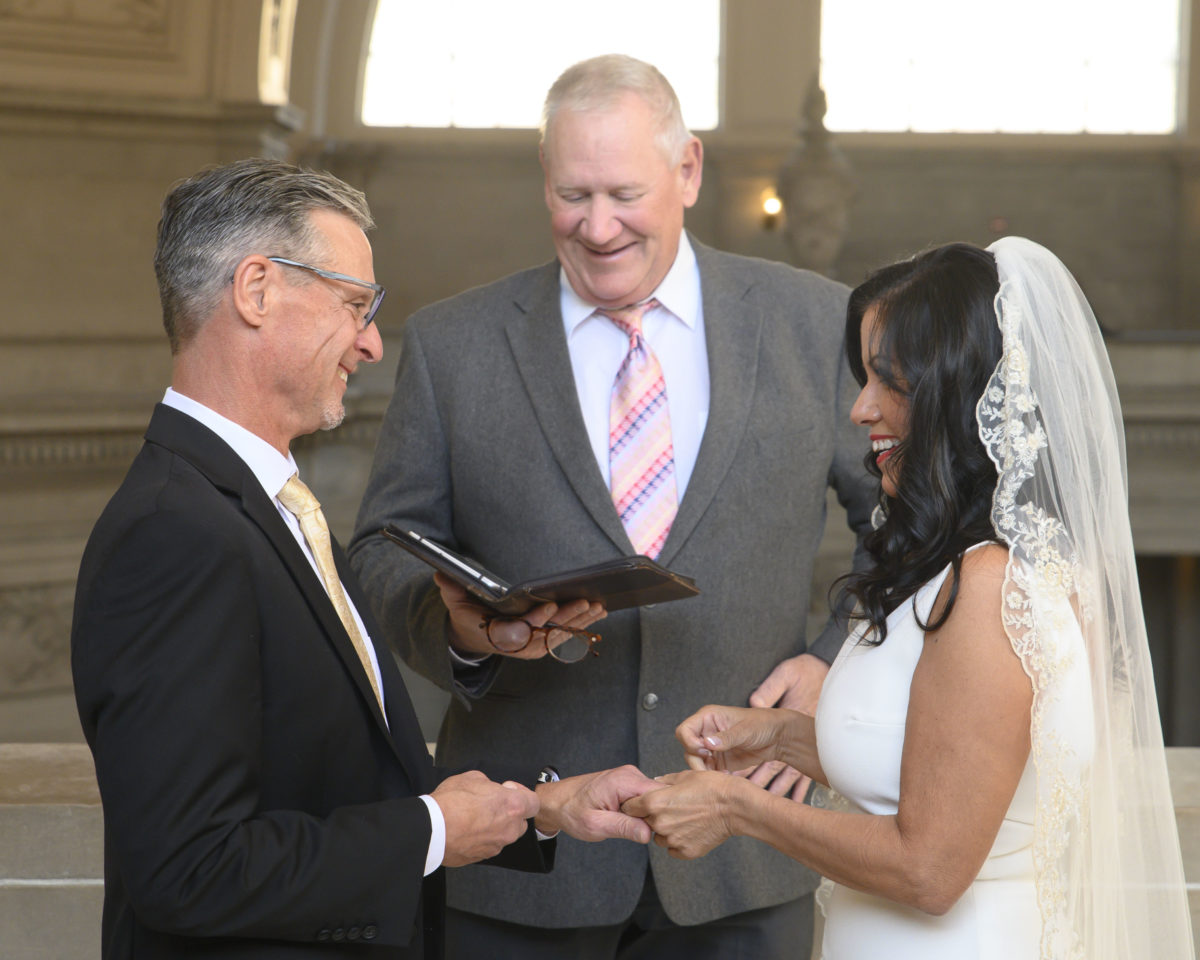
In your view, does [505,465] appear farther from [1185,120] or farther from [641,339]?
[1185,120]

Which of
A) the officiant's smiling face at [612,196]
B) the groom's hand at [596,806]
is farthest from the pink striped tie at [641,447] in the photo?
the groom's hand at [596,806]

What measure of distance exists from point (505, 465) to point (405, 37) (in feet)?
44.7

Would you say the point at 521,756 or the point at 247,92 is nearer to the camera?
the point at 521,756

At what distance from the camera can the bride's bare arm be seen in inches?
72.1

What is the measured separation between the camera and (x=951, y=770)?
1832 millimetres

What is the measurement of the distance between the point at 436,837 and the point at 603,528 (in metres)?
0.90

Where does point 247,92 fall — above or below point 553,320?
above

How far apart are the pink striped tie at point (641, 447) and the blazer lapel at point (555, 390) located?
0.06 meters

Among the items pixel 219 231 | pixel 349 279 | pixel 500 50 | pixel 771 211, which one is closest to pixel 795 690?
pixel 349 279

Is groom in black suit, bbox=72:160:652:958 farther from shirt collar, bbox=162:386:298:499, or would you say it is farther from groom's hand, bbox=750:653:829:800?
groom's hand, bbox=750:653:829:800

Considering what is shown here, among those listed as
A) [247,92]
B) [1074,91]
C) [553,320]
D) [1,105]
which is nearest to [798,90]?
[1074,91]

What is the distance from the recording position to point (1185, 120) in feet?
49.8

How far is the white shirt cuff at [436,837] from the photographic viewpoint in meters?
1.78

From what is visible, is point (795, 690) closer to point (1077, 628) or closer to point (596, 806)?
point (596, 806)
